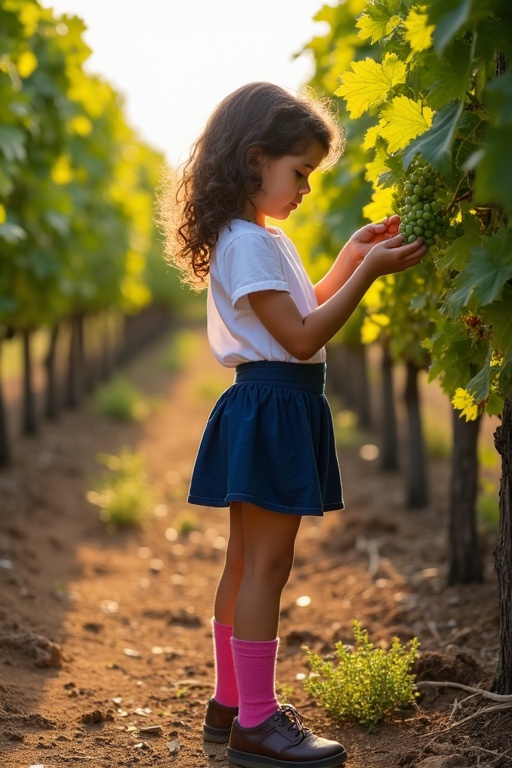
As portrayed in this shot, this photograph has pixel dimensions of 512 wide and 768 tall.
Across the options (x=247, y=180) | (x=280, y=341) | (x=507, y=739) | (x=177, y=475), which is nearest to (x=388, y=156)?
(x=247, y=180)

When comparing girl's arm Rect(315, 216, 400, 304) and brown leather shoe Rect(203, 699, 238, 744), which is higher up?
girl's arm Rect(315, 216, 400, 304)

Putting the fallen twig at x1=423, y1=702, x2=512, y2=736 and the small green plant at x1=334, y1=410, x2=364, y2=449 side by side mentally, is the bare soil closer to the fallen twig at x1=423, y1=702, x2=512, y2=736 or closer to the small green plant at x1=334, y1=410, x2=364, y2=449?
the fallen twig at x1=423, y1=702, x2=512, y2=736

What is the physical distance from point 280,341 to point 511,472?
0.86 meters

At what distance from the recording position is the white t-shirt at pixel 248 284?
3008mm

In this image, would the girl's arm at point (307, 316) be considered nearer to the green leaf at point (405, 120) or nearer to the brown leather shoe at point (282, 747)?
the green leaf at point (405, 120)

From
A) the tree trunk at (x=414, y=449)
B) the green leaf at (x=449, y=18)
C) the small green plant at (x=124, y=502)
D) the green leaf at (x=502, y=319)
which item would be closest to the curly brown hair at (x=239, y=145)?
the green leaf at (x=502, y=319)

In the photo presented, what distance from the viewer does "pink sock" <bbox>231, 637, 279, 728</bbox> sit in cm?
311

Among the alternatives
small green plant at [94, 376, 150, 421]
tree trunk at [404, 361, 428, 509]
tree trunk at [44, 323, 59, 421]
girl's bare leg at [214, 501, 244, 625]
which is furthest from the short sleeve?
small green plant at [94, 376, 150, 421]

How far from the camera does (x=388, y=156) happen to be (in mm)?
3096

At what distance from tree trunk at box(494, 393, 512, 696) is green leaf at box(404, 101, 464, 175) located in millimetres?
1033

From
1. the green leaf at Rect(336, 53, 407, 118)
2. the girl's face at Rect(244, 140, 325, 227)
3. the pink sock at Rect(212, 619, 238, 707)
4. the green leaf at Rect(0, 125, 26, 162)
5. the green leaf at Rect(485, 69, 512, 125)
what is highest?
the green leaf at Rect(0, 125, 26, 162)

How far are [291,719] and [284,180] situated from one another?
1.76 m

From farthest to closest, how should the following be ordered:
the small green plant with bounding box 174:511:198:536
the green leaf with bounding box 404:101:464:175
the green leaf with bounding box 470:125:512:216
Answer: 1. the small green plant with bounding box 174:511:198:536
2. the green leaf with bounding box 404:101:464:175
3. the green leaf with bounding box 470:125:512:216

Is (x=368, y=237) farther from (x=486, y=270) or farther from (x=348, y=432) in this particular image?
(x=348, y=432)
